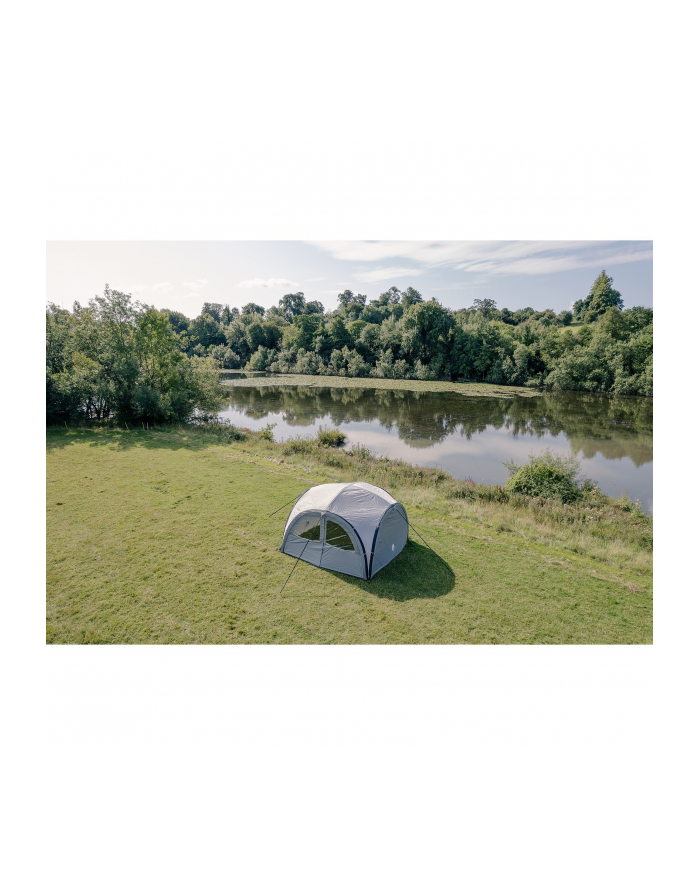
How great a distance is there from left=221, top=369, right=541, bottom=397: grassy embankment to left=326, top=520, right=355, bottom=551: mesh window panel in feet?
113

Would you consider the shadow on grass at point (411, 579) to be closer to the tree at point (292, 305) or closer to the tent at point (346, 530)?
the tent at point (346, 530)

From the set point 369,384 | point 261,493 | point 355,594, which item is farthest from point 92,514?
point 369,384

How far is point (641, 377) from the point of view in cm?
3684

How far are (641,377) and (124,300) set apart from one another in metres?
44.7

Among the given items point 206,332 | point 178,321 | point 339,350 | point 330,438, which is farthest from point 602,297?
point 178,321

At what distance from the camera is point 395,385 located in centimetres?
4691

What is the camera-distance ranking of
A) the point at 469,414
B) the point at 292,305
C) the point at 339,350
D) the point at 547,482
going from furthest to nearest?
the point at 292,305 < the point at 339,350 < the point at 469,414 < the point at 547,482

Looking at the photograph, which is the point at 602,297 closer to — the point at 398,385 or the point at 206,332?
the point at 398,385

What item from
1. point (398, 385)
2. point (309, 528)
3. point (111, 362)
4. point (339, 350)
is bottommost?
point (309, 528)

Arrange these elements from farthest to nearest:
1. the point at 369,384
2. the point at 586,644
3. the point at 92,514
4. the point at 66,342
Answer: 1. the point at 369,384
2. the point at 66,342
3. the point at 92,514
4. the point at 586,644

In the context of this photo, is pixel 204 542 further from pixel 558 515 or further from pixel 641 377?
pixel 641 377

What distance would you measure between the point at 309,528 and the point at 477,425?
68.2ft

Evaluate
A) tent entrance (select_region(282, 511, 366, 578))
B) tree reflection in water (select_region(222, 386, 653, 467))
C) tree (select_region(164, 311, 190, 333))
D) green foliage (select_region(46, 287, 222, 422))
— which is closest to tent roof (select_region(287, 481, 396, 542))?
tent entrance (select_region(282, 511, 366, 578))

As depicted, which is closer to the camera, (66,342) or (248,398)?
(66,342)
